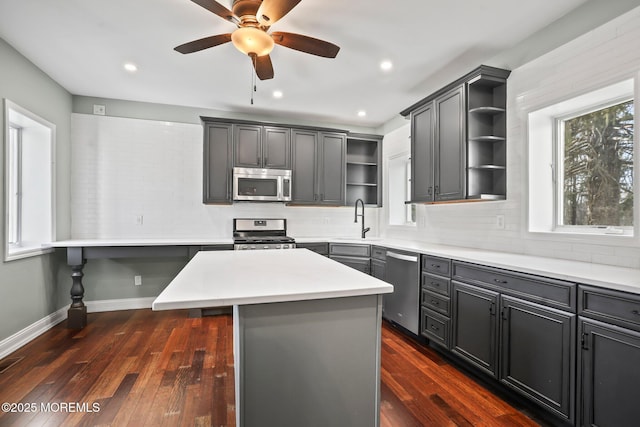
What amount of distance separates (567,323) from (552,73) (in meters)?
1.83

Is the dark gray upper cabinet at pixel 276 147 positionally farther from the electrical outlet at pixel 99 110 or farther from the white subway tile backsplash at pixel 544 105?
the white subway tile backsplash at pixel 544 105

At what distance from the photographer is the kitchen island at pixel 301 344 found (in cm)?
120

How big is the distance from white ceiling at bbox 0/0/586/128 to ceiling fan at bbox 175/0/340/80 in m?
0.26

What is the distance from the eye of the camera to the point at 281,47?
Answer: 2732 millimetres

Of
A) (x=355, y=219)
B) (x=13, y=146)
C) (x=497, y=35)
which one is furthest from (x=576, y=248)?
(x=13, y=146)

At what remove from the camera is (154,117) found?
4113 millimetres

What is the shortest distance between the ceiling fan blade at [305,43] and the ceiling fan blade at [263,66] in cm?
24

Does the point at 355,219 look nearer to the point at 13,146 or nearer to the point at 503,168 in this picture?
the point at 503,168

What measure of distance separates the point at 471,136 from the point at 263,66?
1862mm

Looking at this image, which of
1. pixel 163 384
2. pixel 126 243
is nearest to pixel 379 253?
pixel 163 384

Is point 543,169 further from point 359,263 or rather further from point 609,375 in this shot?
point 359,263

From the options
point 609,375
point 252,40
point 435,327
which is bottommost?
point 435,327

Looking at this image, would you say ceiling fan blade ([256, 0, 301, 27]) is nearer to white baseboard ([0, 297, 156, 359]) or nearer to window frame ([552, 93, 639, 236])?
window frame ([552, 93, 639, 236])

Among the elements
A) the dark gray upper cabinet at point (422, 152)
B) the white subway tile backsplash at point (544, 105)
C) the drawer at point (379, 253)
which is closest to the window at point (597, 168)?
the white subway tile backsplash at point (544, 105)
